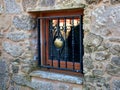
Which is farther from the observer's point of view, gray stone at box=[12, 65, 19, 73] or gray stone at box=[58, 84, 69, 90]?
gray stone at box=[12, 65, 19, 73]

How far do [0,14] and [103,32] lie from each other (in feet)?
4.95

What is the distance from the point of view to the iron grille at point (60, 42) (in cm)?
238

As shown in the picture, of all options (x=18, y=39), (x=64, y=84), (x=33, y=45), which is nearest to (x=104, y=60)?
(x=64, y=84)

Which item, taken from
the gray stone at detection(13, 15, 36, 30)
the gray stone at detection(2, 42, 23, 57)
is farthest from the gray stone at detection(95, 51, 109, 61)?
the gray stone at detection(2, 42, 23, 57)

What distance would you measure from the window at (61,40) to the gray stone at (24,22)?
9cm

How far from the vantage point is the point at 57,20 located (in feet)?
8.23

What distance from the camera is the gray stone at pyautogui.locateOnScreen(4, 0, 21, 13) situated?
2.63 metres

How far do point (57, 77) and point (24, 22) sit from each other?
0.82 m

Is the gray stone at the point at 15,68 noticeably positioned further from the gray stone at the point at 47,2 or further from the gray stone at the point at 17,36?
the gray stone at the point at 47,2

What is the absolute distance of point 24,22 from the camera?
259 cm

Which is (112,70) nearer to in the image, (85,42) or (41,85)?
(85,42)

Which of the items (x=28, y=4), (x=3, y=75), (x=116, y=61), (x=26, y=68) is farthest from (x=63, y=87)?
(x=28, y=4)

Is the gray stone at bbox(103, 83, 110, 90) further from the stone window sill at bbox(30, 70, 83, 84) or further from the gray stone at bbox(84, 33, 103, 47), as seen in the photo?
the gray stone at bbox(84, 33, 103, 47)

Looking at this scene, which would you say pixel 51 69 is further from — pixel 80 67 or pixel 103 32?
pixel 103 32
